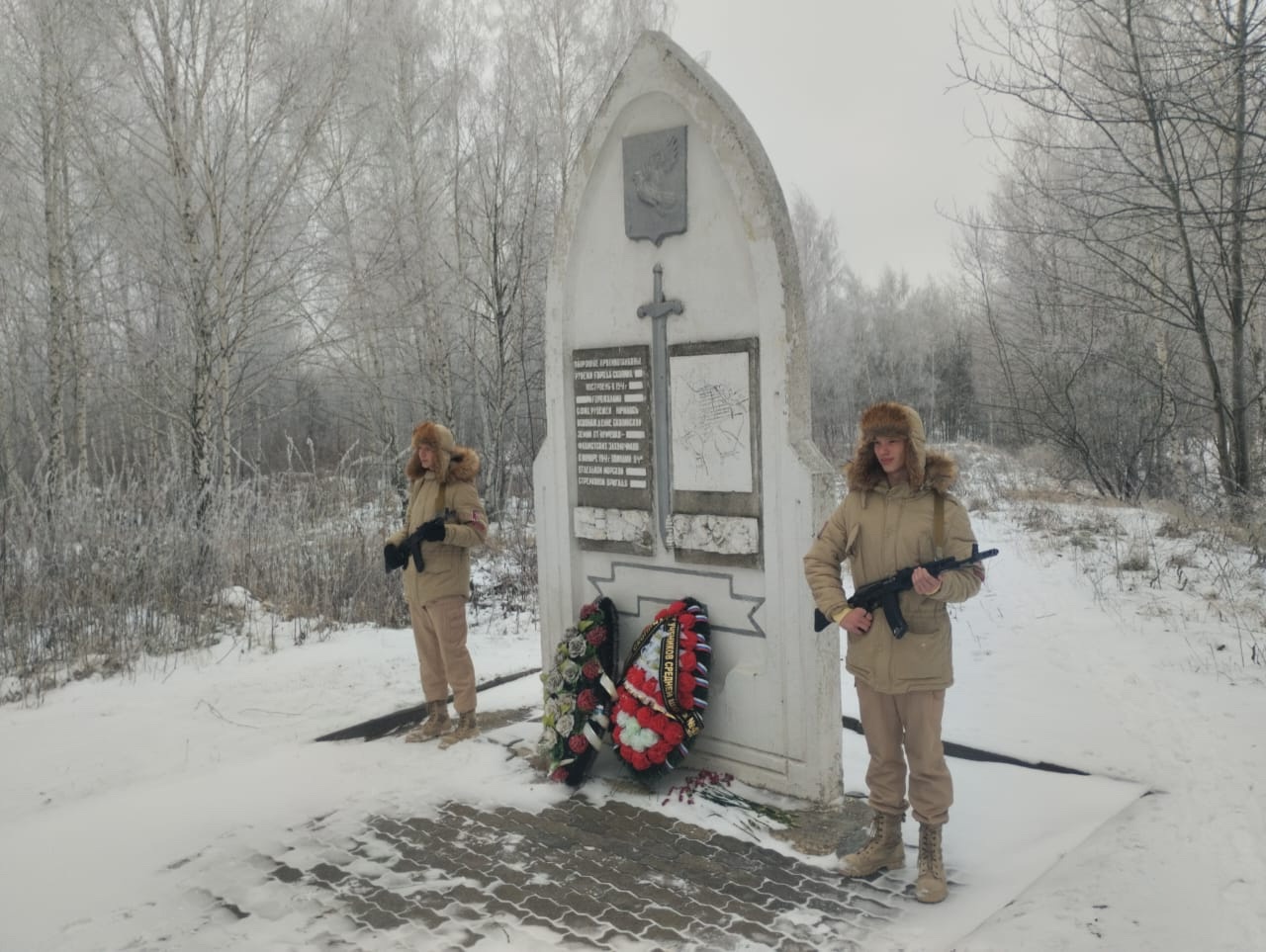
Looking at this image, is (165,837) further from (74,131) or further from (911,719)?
(74,131)

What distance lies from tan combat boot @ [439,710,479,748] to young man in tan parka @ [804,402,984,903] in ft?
8.35

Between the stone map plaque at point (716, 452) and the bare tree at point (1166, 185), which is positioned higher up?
the bare tree at point (1166, 185)

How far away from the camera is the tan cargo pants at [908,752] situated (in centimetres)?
345

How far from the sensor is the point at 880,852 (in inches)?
143

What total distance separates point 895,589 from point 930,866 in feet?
3.63

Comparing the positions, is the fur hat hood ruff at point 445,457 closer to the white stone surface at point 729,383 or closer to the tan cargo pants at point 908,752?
the white stone surface at point 729,383

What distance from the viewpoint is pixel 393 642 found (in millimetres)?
7422

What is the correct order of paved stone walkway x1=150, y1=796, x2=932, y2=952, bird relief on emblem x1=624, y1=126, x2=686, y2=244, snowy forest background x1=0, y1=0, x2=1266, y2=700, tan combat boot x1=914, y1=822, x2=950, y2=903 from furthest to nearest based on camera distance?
snowy forest background x1=0, y1=0, x2=1266, y2=700, bird relief on emblem x1=624, y1=126, x2=686, y2=244, tan combat boot x1=914, y1=822, x2=950, y2=903, paved stone walkway x1=150, y1=796, x2=932, y2=952

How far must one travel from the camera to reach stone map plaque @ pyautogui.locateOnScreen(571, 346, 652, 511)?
4.96 meters

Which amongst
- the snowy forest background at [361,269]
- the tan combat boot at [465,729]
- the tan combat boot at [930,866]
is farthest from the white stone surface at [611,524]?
the snowy forest background at [361,269]

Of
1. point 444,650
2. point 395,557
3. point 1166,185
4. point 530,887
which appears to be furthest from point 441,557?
point 1166,185

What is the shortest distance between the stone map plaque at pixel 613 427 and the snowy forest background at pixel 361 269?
382cm

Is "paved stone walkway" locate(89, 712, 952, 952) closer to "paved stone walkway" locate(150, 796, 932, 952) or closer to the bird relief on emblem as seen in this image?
"paved stone walkway" locate(150, 796, 932, 952)

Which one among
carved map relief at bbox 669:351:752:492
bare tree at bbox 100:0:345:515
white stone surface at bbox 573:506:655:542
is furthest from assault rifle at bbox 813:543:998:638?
bare tree at bbox 100:0:345:515
